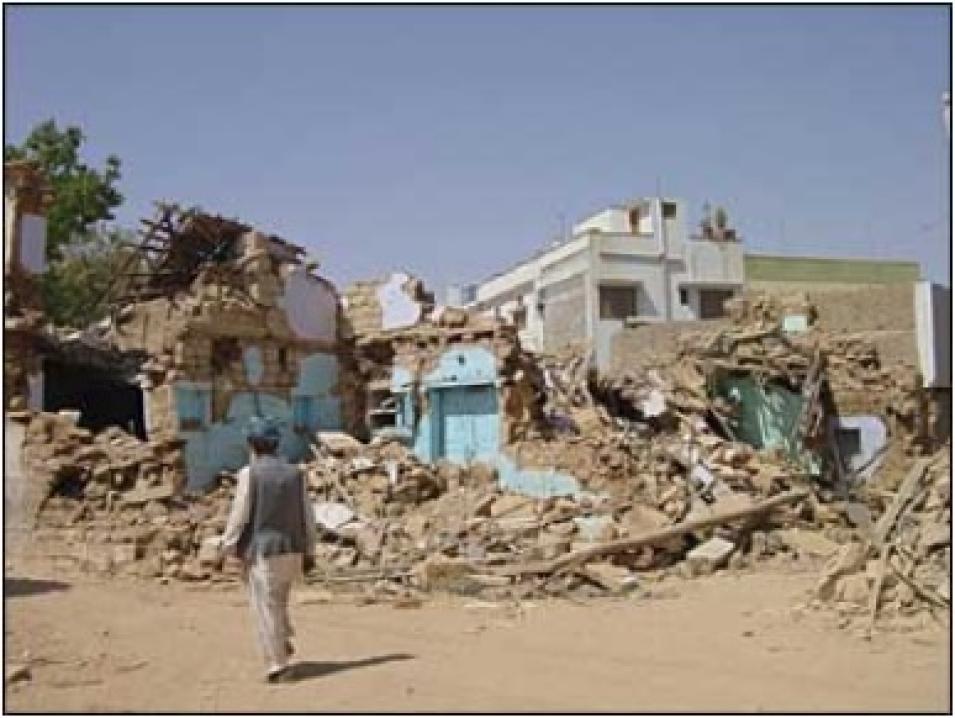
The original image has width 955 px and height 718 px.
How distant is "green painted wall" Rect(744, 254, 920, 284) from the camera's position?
4131 centimetres

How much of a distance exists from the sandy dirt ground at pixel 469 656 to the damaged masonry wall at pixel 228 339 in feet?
21.0

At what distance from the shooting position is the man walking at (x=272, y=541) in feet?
23.2

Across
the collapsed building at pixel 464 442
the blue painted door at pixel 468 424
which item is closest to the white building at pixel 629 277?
the collapsed building at pixel 464 442

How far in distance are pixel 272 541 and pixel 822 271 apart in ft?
125

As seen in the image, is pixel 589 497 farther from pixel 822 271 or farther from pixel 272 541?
pixel 822 271

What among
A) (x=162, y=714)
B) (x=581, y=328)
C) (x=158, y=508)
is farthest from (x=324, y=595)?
(x=581, y=328)

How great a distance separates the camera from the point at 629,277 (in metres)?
38.8

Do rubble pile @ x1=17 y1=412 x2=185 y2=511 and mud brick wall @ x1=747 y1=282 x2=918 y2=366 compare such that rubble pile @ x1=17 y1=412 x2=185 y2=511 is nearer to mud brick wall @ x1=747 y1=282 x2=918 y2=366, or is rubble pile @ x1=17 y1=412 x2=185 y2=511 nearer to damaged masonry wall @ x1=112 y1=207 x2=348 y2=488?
damaged masonry wall @ x1=112 y1=207 x2=348 y2=488

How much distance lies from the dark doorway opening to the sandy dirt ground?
7957 mm

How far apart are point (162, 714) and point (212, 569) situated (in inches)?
281

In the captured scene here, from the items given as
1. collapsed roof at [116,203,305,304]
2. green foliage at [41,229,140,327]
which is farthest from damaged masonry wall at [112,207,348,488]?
green foliage at [41,229,140,327]

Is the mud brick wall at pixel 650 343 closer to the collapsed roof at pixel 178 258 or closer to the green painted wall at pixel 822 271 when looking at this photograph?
the collapsed roof at pixel 178 258

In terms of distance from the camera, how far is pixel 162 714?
6246 mm

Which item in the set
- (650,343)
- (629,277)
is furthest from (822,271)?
(650,343)
